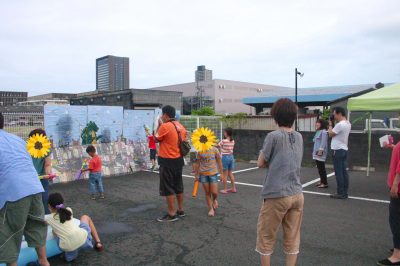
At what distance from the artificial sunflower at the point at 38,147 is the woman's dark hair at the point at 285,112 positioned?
346 centimetres

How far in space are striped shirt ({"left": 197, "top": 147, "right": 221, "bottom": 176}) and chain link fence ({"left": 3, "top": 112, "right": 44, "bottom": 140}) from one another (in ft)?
18.2

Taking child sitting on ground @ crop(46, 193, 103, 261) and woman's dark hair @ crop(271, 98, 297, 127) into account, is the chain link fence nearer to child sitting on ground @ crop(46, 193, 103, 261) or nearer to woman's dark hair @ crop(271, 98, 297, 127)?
child sitting on ground @ crop(46, 193, 103, 261)

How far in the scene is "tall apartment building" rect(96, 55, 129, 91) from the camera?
66.0m

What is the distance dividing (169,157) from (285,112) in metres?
2.90

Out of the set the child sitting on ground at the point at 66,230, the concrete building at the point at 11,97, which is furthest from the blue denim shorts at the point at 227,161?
the concrete building at the point at 11,97

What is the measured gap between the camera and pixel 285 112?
3.27 metres

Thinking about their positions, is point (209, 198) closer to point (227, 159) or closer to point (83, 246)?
point (227, 159)

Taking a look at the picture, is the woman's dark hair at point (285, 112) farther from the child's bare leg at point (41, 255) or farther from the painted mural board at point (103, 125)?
the painted mural board at point (103, 125)

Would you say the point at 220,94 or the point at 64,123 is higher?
the point at 220,94

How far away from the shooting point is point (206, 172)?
607 cm

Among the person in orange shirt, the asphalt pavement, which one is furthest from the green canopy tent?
the person in orange shirt

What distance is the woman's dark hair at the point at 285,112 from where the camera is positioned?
3.28 meters

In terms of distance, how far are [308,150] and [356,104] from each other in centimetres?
420

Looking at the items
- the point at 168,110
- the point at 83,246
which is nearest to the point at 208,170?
the point at 168,110
